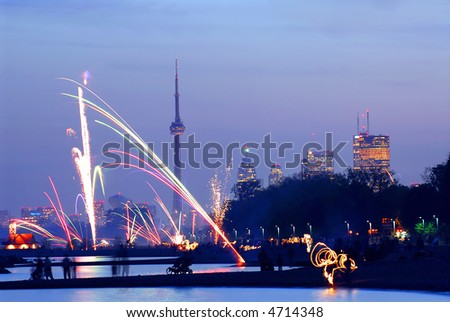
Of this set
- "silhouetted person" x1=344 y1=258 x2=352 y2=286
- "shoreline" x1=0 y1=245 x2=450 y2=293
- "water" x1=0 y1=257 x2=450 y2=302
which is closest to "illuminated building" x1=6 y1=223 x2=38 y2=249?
"shoreline" x1=0 y1=245 x2=450 y2=293

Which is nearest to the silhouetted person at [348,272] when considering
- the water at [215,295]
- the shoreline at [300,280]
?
the shoreline at [300,280]

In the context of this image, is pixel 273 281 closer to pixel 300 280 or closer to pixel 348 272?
pixel 300 280

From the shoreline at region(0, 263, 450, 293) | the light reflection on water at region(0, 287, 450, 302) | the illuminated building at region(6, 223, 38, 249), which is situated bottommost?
the light reflection on water at region(0, 287, 450, 302)

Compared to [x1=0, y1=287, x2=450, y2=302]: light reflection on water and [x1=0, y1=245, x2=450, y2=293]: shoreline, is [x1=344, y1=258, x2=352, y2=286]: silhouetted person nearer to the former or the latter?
[x1=0, y1=245, x2=450, y2=293]: shoreline

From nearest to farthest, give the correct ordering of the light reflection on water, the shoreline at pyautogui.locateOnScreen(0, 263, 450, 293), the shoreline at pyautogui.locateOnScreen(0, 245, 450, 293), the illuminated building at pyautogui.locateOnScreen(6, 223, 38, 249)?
1. the light reflection on water
2. the shoreline at pyautogui.locateOnScreen(0, 245, 450, 293)
3. the shoreline at pyautogui.locateOnScreen(0, 263, 450, 293)
4. the illuminated building at pyautogui.locateOnScreen(6, 223, 38, 249)

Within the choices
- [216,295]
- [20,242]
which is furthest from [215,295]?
[20,242]

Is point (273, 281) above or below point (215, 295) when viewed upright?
above

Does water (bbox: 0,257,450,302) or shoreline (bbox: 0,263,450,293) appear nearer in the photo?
water (bbox: 0,257,450,302)

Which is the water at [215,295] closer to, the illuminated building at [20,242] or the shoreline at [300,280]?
the shoreline at [300,280]

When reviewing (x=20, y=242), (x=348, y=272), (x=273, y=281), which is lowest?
(x=273, y=281)

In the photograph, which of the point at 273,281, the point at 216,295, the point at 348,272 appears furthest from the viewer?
the point at 273,281
